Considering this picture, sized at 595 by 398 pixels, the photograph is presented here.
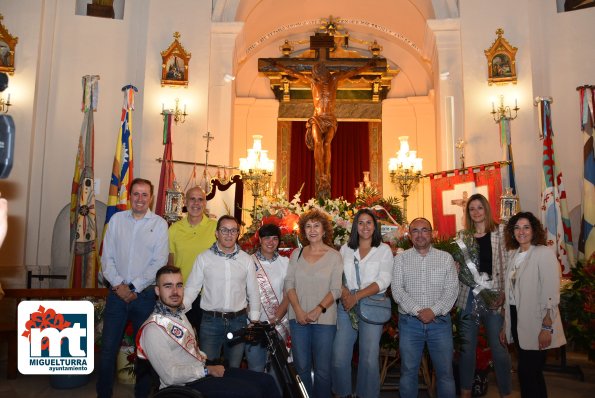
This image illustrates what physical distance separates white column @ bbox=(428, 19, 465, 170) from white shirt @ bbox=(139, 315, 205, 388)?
681 centimetres

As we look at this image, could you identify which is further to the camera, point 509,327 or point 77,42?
point 77,42

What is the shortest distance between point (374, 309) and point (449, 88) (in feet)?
20.8

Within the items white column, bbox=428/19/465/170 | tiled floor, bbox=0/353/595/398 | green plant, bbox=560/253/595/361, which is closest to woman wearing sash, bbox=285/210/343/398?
tiled floor, bbox=0/353/595/398

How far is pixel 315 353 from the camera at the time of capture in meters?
3.78

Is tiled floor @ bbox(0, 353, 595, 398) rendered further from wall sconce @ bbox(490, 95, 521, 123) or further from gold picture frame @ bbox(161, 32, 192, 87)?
gold picture frame @ bbox(161, 32, 192, 87)

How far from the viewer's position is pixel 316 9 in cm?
1199

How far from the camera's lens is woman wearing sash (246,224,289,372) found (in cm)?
402

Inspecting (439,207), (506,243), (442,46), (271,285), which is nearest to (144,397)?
(271,285)

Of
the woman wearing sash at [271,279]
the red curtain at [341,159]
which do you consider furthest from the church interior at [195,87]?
the woman wearing sash at [271,279]

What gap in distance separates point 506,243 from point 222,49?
700 centimetres

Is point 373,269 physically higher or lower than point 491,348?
higher

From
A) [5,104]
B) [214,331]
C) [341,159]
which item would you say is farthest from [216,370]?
[341,159]

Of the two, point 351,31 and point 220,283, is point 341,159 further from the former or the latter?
point 220,283

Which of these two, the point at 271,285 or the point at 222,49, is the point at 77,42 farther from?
the point at 271,285
